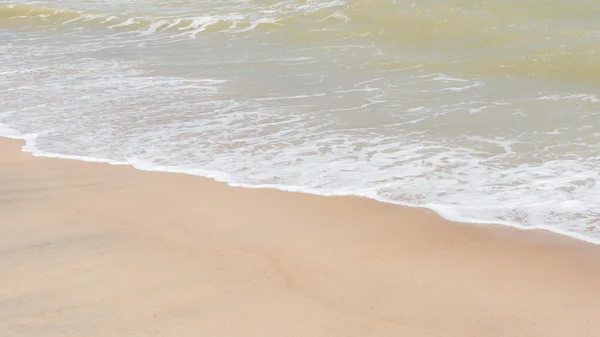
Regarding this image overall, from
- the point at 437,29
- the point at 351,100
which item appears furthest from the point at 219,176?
the point at 437,29

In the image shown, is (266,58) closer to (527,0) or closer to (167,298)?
(527,0)

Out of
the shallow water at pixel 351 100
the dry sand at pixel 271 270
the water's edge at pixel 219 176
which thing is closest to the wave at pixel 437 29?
the shallow water at pixel 351 100

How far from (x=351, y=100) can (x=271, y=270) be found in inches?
135

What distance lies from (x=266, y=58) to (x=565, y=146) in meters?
4.39

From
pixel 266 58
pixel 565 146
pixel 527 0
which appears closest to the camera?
pixel 565 146

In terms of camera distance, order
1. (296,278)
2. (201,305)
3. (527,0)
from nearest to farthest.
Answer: (201,305)
(296,278)
(527,0)

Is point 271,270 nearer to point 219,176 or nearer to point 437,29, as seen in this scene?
point 219,176

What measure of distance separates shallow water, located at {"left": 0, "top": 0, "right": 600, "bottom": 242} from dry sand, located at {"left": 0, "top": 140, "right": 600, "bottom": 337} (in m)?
0.28

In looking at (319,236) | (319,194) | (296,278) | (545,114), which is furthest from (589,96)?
(296,278)

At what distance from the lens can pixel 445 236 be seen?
12.7 feet

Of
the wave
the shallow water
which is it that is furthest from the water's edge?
the wave

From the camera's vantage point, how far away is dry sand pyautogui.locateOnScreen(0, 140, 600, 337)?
3.09 metres

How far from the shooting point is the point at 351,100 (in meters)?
6.79

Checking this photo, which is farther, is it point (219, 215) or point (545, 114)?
point (545, 114)
